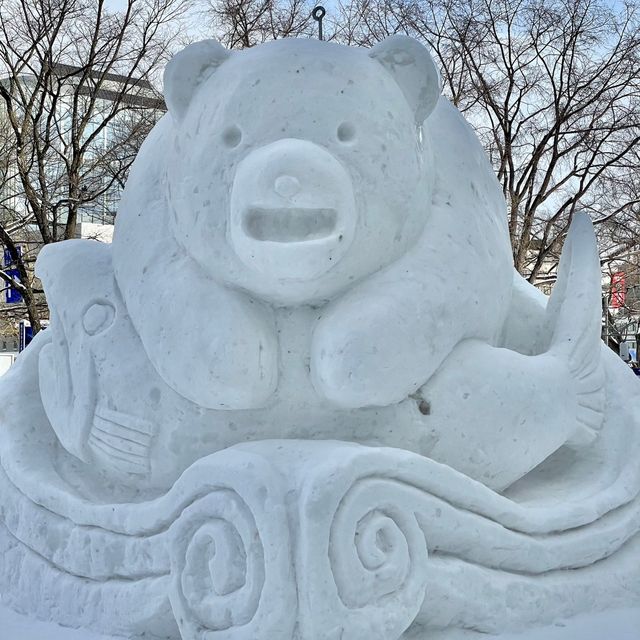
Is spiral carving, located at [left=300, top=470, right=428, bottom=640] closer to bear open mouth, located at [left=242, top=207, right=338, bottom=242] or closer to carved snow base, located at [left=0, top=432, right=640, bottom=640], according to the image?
carved snow base, located at [left=0, top=432, right=640, bottom=640]

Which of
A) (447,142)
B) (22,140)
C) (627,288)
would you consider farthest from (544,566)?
(627,288)

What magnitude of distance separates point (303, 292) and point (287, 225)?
0.21m

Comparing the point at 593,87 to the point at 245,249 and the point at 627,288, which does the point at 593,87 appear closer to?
the point at 627,288

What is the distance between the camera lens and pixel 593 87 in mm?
12195

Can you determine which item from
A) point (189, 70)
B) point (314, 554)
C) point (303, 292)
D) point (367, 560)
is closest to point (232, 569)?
point (314, 554)

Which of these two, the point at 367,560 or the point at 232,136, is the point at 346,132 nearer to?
the point at 232,136

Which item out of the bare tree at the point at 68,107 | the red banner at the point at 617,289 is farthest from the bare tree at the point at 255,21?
the red banner at the point at 617,289

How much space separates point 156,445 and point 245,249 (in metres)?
0.62

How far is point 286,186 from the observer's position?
1.90 m

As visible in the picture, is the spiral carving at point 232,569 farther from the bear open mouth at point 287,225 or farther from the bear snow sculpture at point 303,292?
the bear open mouth at point 287,225

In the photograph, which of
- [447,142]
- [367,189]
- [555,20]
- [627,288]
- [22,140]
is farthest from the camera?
[627,288]

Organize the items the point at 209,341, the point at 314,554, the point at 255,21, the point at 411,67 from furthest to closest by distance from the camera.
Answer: the point at 255,21, the point at 411,67, the point at 209,341, the point at 314,554

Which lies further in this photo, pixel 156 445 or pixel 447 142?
pixel 447 142

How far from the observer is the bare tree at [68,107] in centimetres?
1081
